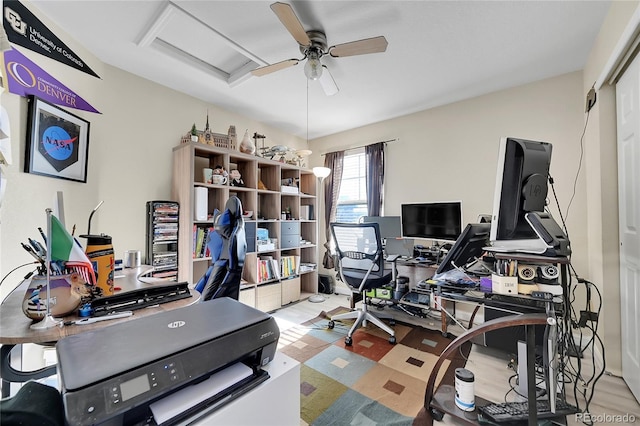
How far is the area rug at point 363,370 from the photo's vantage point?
4.85ft

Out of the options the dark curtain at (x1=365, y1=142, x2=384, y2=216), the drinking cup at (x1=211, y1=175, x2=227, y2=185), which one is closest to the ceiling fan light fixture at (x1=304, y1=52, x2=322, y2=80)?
the drinking cup at (x1=211, y1=175, x2=227, y2=185)

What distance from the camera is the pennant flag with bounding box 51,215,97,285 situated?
2.85 ft

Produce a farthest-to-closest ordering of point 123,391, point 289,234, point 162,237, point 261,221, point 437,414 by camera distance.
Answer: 1. point 289,234
2. point 261,221
3. point 162,237
4. point 437,414
5. point 123,391

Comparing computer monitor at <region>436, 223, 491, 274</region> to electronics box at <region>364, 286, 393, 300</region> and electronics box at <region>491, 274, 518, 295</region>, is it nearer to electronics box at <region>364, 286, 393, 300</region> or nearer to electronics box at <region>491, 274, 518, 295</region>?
electronics box at <region>491, 274, 518, 295</region>

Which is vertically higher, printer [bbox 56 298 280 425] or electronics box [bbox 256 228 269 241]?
electronics box [bbox 256 228 269 241]

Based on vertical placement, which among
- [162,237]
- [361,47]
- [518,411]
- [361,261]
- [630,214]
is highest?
[361,47]

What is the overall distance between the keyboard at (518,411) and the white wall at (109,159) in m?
2.91

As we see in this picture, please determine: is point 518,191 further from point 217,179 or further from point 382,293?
point 217,179

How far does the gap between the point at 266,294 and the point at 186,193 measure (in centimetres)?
149

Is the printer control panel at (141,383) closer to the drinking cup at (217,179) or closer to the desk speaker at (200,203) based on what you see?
the desk speaker at (200,203)

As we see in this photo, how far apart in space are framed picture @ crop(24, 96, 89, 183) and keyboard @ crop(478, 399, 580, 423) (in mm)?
3143

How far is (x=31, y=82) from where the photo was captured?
1.64 m

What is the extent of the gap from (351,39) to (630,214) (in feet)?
7.40

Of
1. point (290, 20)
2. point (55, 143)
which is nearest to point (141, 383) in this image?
point (290, 20)
